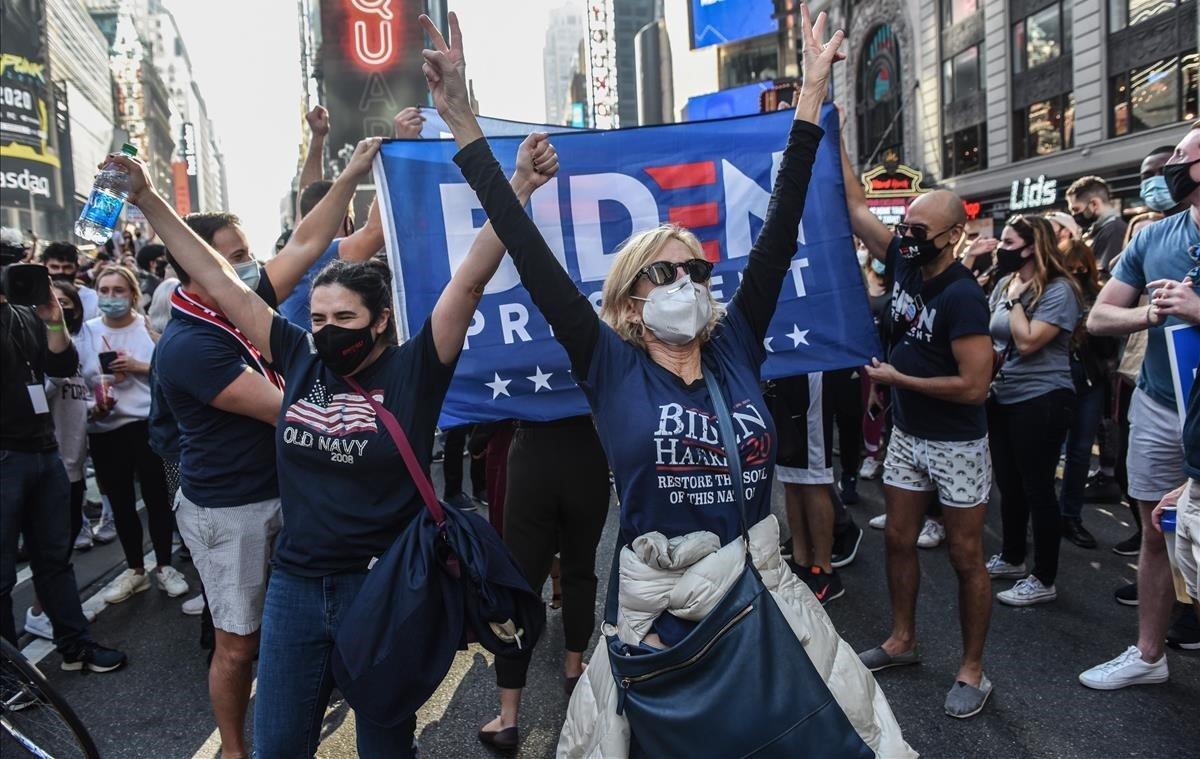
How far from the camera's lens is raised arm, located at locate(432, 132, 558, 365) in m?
2.52

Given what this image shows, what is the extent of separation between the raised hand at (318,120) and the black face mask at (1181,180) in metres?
3.54

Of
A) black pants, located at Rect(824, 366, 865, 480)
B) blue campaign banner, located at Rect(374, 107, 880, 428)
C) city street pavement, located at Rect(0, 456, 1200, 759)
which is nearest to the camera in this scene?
city street pavement, located at Rect(0, 456, 1200, 759)

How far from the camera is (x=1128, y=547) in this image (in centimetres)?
538

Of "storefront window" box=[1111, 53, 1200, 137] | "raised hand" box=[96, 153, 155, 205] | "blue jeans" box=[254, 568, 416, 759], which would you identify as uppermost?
"storefront window" box=[1111, 53, 1200, 137]

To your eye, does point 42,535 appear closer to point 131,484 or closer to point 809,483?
point 131,484

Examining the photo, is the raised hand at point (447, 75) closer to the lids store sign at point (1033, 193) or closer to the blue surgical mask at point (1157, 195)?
the blue surgical mask at point (1157, 195)

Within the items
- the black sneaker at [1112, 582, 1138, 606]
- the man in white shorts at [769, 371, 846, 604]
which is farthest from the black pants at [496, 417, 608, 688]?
the black sneaker at [1112, 582, 1138, 606]

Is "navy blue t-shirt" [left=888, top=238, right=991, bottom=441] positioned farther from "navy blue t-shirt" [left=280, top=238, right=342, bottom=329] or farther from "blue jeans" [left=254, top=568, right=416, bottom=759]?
"navy blue t-shirt" [left=280, top=238, right=342, bottom=329]

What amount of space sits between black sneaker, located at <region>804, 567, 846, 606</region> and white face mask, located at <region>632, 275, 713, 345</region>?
2857 mm

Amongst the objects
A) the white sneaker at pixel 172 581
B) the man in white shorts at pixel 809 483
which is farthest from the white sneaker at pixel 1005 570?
the white sneaker at pixel 172 581

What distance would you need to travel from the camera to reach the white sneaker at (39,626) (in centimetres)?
474

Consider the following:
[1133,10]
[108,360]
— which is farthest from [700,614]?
[1133,10]

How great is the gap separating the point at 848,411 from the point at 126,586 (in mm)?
5302

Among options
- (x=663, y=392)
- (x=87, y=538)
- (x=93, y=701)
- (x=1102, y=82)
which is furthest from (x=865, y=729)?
(x=1102, y=82)
